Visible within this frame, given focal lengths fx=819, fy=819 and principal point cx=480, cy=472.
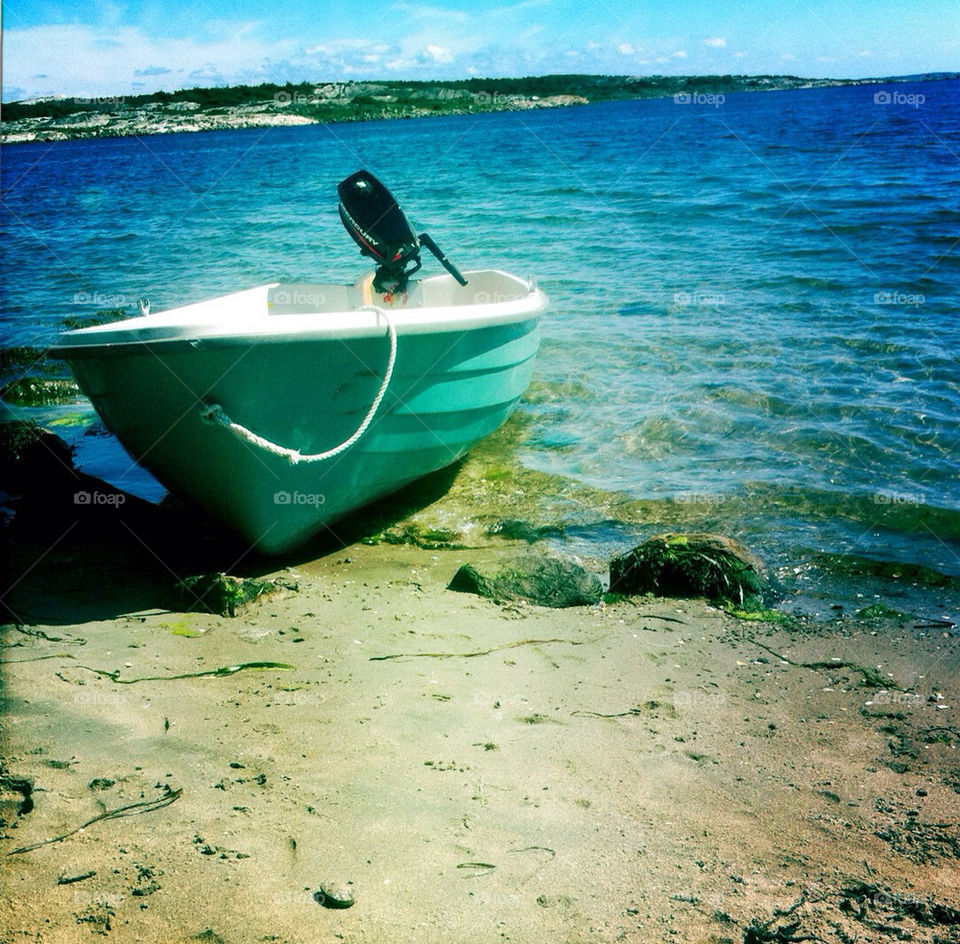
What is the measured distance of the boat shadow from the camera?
4.20 meters

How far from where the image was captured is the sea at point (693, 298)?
5.99m

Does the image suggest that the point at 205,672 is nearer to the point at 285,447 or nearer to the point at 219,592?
the point at 219,592

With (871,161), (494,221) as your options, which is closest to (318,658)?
(494,221)

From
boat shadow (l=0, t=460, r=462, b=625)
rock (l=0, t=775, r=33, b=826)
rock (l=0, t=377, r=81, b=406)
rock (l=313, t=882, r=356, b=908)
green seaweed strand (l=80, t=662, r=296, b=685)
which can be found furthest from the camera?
rock (l=0, t=377, r=81, b=406)

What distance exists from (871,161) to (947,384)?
2004 centimetres

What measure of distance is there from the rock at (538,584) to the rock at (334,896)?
227 cm

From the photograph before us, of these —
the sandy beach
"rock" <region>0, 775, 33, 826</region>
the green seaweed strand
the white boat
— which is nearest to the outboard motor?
the white boat

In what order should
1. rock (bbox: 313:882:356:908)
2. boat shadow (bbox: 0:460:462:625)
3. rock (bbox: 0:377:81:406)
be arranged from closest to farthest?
rock (bbox: 313:882:356:908), boat shadow (bbox: 0:460:462:625), rock (bbox: 0:377:81:406)

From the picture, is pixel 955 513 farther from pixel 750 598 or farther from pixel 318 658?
pixel 318 658

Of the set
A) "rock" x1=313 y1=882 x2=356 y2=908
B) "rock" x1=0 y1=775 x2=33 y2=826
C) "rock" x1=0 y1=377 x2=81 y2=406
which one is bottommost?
"rock" x1=313 y1=882 x2=356 y2=908

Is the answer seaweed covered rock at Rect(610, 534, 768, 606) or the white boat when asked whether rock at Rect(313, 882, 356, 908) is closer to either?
the white boat

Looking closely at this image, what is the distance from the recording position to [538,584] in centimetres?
448

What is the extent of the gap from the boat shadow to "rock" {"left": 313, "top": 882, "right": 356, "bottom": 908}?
7.59 ft

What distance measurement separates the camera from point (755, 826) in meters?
2.60
